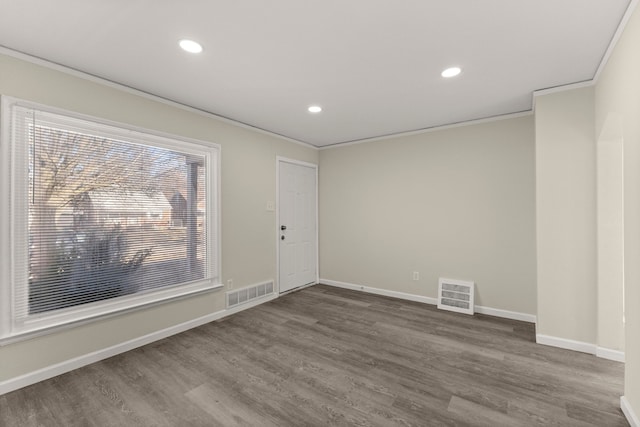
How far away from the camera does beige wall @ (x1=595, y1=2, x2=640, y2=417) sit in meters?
1.64

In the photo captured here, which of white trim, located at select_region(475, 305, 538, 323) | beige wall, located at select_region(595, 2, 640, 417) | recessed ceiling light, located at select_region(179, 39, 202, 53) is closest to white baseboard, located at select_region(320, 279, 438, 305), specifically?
white trim, located at select_region(475, 305, 538, 323)

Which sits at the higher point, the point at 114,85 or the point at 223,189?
the point at 114,85

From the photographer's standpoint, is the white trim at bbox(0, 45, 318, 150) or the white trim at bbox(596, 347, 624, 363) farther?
the white trim at bbox(596, 347, 624, 363)

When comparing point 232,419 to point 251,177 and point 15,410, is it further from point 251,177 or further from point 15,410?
point 251,177

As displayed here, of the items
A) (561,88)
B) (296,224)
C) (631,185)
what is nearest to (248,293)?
(296,224)

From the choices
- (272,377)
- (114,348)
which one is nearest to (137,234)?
(114,348)

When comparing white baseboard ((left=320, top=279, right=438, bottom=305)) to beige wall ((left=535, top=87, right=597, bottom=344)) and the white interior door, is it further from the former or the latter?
beige wall ((left=535, top=87, right=597, bottom=344))

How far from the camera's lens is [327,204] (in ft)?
17.0

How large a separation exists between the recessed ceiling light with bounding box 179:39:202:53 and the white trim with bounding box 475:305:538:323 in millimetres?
4187

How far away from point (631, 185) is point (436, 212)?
2354 millimetres

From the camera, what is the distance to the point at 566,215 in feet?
8.80

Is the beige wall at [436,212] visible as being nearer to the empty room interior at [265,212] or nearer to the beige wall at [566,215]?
the empty room interior at [265,212]

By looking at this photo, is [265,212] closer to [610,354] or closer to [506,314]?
[506,314]

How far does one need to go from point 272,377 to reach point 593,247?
3086 mm
